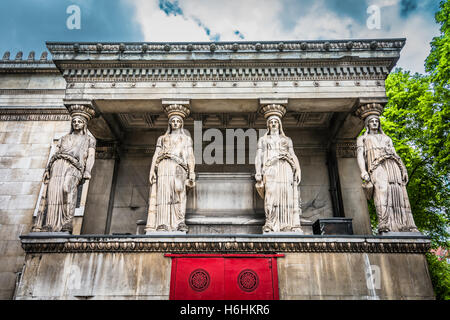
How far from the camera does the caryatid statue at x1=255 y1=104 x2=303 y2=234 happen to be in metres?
10.5

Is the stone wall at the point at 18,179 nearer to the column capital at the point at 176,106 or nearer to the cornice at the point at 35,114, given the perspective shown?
the cornice at the point at 35,114

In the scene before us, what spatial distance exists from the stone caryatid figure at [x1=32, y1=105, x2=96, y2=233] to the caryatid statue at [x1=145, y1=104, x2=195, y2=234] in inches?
94.7

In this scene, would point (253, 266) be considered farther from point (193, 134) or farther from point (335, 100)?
point (193, 134)

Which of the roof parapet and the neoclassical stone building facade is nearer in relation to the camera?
the neoclassical stone building facade

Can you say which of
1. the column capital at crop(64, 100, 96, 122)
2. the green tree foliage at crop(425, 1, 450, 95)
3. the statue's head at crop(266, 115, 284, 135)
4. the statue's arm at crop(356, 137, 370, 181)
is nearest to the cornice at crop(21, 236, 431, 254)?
the statue's arm at crop(356, 137, 370, 181)

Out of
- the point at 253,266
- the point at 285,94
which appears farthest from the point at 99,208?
the point at 285,94

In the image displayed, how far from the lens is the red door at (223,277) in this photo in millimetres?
9102

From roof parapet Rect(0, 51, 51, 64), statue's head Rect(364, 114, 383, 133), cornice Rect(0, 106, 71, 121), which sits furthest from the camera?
roof parapet Rect(0, 51, 51, 64)

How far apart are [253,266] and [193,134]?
8321 mm

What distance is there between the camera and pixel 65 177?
1091 centimetres

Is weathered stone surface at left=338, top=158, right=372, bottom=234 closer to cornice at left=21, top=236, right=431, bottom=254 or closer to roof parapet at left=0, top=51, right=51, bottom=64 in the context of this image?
cornice at left=21, top=236, right=431, bottom=254

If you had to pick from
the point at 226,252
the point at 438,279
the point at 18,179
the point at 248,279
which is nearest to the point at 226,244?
the point at 226,252

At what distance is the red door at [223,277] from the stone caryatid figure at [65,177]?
3.78 m

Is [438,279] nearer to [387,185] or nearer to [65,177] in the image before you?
[387,185]
